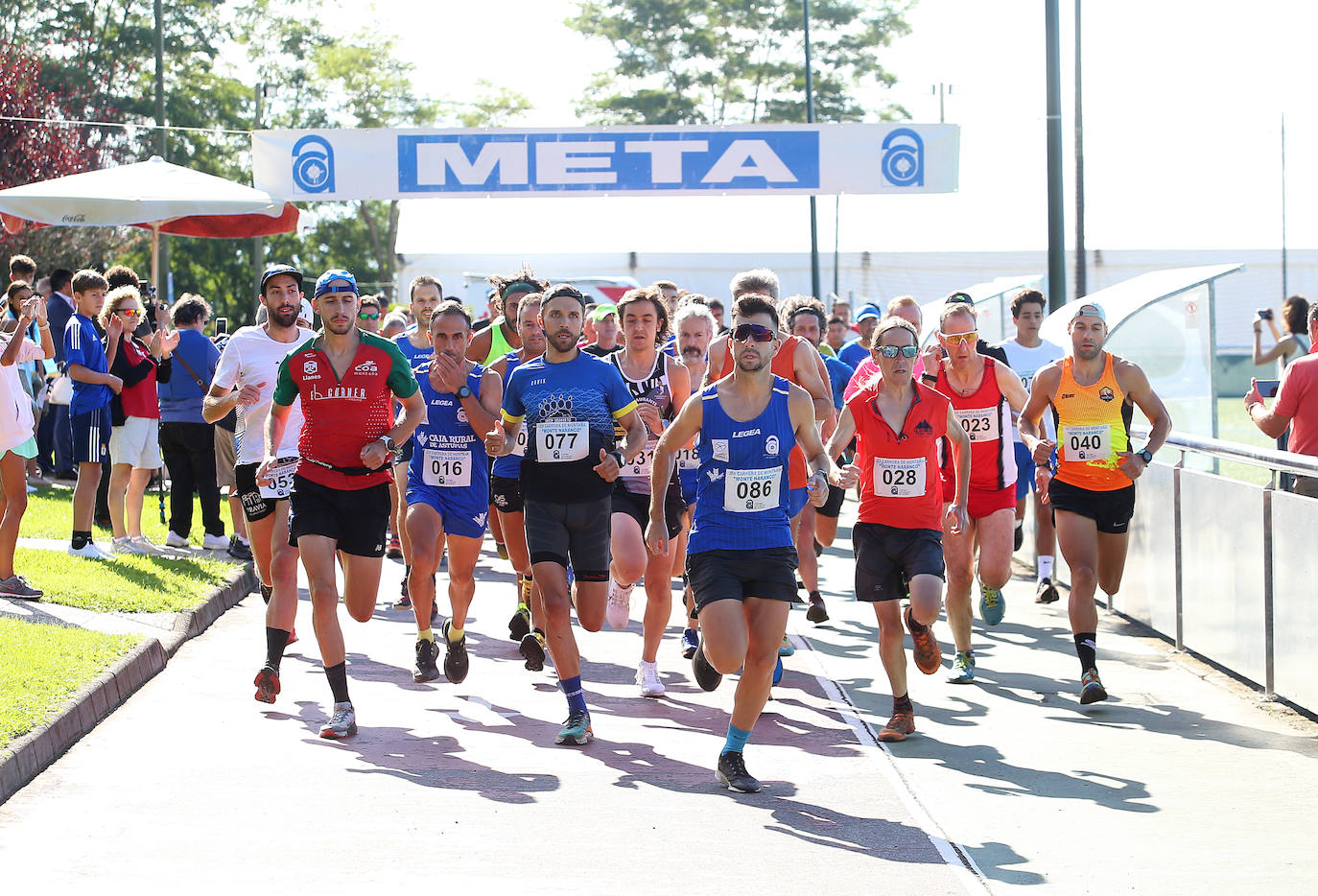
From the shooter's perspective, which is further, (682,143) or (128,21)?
(128,21)

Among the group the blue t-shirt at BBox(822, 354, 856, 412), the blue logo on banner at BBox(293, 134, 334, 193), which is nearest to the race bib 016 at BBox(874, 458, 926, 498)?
the blue t-shirt at BBox(822, 354, 856, 412)

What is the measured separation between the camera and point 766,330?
6.84 m

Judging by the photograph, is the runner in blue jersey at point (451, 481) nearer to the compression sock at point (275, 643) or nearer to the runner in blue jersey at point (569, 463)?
the runner in blue jersey at point (569, 463)

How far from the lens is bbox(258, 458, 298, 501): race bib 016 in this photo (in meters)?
7.86

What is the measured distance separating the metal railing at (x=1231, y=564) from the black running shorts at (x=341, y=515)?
4314 millimetres

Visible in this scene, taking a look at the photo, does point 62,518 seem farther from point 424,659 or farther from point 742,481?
point 742,481

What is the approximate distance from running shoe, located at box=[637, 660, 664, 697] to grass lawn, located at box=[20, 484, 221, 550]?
6073mm

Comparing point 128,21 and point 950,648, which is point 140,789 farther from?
point 128,21

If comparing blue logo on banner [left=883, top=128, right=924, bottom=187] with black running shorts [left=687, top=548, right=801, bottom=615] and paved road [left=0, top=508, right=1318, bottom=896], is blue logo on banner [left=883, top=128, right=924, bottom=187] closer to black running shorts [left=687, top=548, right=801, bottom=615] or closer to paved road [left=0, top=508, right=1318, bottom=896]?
paved road [left=0, top=508, right=1318, bottom=896]

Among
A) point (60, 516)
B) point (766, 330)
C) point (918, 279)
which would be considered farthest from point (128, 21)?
point (766, 330)

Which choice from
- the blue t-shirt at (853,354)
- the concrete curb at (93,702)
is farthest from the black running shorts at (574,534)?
the blue t-shirt at (853,354)

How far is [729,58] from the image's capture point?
61.1m

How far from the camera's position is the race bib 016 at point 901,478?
7.81m

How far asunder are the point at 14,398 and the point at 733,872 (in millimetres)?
6767
